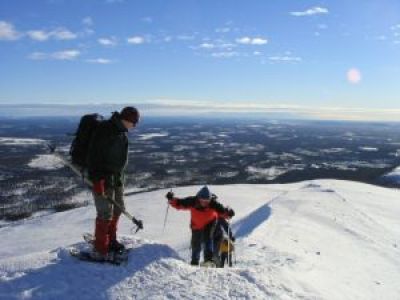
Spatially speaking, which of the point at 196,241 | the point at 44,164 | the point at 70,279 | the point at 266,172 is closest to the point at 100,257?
the point at 70,279

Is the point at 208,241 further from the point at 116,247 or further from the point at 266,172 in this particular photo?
the point at 266,172

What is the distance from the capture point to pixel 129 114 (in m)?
7.43

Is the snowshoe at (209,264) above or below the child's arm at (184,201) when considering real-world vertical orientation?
below

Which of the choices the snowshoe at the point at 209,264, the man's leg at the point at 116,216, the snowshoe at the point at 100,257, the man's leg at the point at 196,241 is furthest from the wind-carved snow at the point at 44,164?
the snowshoe at the point at 100,257

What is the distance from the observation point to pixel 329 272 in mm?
11211

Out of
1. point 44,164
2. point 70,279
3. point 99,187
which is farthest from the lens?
point 44,164

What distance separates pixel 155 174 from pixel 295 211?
5815 cm

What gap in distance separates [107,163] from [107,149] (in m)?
0.22

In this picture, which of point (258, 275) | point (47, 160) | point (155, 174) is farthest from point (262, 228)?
point (47, 160)

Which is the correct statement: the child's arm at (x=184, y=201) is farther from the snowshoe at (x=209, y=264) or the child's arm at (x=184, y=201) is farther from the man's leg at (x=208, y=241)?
the snowshoe at (x=209, y=264)

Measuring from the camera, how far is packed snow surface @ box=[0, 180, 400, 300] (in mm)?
6688

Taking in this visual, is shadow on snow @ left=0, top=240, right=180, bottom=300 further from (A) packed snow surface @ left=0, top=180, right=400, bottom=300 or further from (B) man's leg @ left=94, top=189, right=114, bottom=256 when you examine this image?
(B) man's leg @ left=94, top=189, right=114, bottom=256

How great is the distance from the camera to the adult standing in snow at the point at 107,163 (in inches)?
286

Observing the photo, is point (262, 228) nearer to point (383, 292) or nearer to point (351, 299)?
point (383, 292)
